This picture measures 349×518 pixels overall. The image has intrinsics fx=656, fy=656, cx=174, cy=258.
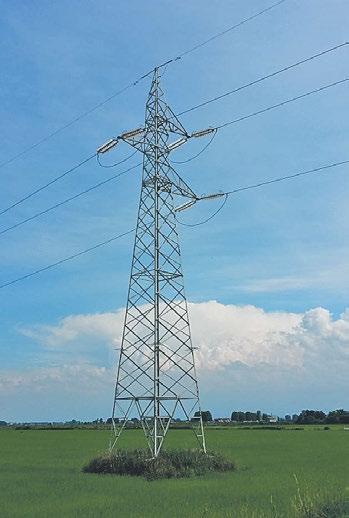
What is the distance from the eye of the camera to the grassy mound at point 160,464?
30453 millimetres

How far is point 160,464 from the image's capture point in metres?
30.5

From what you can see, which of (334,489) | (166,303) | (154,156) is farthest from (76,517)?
(154,156)

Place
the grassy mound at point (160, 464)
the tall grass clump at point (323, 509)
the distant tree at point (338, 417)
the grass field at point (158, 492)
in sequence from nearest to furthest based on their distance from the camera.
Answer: the tall grass clump at point (323, 509) → the grass field at point (158, 492) → the grassy mound at point (160, 464) → the distant tree at point (338, 417)

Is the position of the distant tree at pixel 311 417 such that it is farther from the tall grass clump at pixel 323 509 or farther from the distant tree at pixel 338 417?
the tall grass clump at pixel 323 509

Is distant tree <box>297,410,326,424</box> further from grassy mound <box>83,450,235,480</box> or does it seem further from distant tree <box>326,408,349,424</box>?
grassy mound <box>83,450,235,480</box>

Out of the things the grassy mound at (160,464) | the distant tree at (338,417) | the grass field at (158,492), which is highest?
the distant tree at (338,417)

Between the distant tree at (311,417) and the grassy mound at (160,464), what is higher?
the distant tree at (311,417)

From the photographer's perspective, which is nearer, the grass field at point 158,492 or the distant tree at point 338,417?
the grass field at point 158,492

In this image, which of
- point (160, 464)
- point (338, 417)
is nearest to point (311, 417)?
point (338, 417)

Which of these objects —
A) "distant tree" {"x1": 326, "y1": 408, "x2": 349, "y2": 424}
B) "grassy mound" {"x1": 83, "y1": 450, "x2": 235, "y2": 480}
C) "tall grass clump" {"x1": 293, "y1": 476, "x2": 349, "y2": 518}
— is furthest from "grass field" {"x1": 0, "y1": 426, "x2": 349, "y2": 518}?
"distant tree" {"x1": 326, "y1": 408, "x2": 349, "y2": 424}

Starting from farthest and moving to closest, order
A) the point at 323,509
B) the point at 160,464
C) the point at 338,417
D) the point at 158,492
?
1. the point at 338,417
2. the point at 160,464
3. the point at 158,492
4. the point at 323,509

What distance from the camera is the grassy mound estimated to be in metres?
30.5

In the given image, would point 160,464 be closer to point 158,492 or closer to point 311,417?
point 158,492

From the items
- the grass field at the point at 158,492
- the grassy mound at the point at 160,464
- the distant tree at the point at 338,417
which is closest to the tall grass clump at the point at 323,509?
the grass field at the point at 158,492
